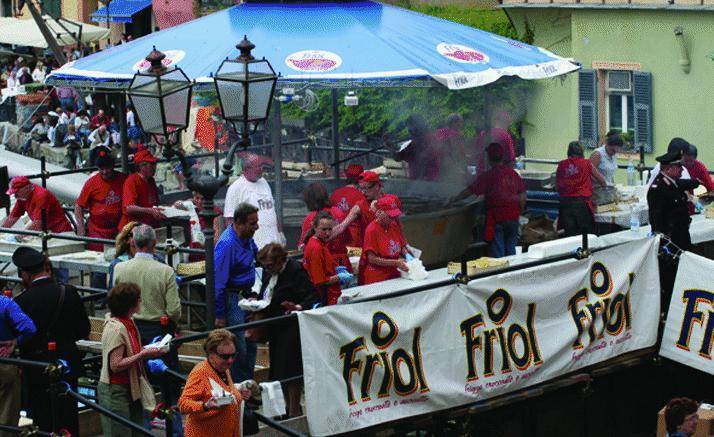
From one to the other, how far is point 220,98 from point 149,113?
0.60 m

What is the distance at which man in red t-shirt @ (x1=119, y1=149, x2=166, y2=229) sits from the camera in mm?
17312

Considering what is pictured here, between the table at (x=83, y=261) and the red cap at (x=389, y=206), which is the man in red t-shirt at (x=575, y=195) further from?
the table at (x=83, y=261)

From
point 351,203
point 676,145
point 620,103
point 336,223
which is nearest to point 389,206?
point 336,223

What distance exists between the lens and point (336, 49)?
17609mm

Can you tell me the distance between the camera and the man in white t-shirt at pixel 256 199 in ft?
54.1

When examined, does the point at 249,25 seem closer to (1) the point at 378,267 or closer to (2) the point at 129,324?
(1) the point at 378,267

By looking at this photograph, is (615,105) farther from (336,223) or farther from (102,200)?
(336,223)

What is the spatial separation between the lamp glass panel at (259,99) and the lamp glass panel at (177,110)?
1.67ft

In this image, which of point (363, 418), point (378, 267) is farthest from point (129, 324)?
point (378, 267)

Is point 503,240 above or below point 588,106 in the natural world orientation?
below

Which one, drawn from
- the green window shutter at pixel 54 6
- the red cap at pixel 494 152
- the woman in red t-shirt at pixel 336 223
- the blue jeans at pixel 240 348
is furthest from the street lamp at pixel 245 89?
the green window shutter at pixel 54 6

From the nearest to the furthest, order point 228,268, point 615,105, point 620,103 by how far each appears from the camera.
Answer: point 228,268
point 620,103
point 615,105

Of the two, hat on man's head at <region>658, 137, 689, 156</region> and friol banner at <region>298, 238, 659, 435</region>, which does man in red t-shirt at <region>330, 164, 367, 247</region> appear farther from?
hat on man's head at <region>658, 137, 689, 156</region>

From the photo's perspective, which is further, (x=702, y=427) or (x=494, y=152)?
(x=494, y=152)
